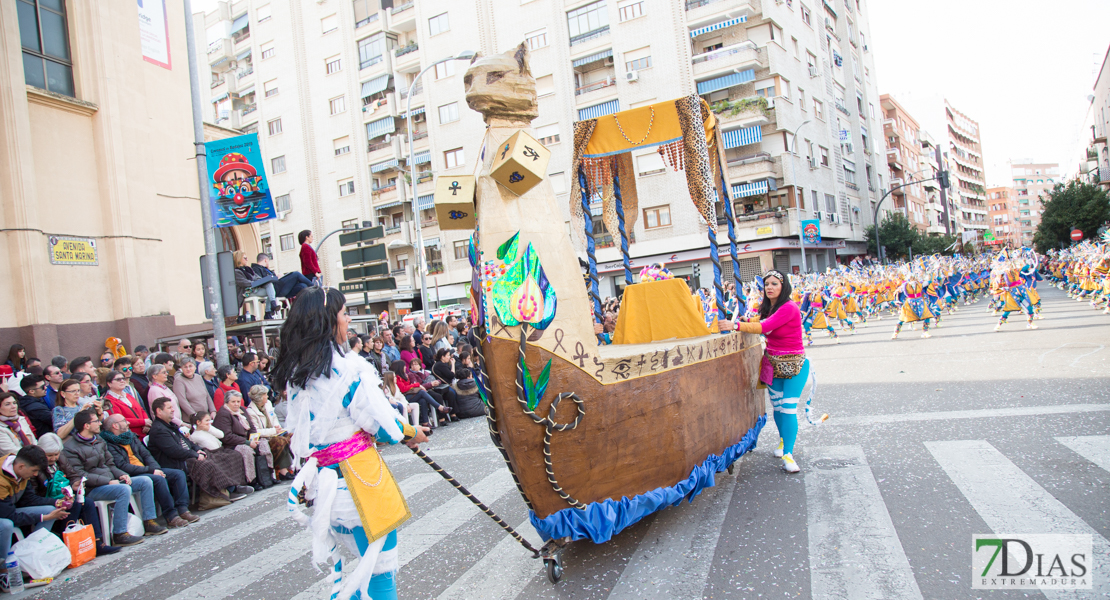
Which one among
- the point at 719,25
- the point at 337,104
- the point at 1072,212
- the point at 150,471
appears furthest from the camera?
the point at 1072,212

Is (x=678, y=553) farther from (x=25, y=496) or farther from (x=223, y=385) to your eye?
(x=223, y=385)

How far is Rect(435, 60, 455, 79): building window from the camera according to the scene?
35969 millimetres

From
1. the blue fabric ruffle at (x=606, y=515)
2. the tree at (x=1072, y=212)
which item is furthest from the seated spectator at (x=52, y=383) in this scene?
the tree at (x=1072, y=212)

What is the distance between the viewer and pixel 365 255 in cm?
1538

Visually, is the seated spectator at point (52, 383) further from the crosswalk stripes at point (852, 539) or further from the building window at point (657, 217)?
the building window at point (657, 217)

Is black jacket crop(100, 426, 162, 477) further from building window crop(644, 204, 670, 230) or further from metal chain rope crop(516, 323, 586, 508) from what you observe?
building window crop(644, 204, 670, 230)

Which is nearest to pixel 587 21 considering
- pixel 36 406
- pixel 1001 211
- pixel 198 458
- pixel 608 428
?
pixel 198 458

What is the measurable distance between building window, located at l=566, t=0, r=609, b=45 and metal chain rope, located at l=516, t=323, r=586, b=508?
108 feet

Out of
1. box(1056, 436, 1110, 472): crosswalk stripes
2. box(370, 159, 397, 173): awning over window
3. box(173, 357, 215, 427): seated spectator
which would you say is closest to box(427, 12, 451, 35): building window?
box(370, 159, 397, 173): awning over window

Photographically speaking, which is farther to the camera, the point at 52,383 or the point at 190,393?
the point at 190,393

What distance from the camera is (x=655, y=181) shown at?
1292 inches

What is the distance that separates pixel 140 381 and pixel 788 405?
7514 millimetres

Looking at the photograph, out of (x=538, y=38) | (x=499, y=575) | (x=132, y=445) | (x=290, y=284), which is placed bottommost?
(x=499, y=575)

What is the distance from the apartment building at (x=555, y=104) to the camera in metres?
32.4
